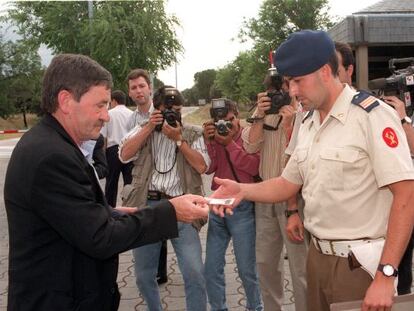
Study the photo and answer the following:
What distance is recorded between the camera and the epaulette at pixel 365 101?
2.07m

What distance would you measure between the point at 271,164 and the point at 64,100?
187 centimetres

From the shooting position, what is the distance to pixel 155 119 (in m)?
3.46

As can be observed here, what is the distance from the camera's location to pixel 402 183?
76.1 inches

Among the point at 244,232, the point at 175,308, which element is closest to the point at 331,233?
the point at 244,232

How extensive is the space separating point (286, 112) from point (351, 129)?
120 centimetres

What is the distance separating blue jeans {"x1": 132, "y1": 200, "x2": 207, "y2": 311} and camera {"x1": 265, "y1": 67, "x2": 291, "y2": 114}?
1024 millimetres

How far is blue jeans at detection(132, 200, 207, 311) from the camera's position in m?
3.30

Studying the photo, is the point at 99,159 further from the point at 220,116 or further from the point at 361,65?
the point at 361,65

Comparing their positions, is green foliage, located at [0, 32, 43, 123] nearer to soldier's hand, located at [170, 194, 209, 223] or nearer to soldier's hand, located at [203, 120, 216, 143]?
soldier's hand, located at [203, 120, 216, 143]

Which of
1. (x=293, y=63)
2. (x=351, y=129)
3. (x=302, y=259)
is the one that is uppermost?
(x=293, y=63)

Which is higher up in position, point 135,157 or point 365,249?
point 135,157

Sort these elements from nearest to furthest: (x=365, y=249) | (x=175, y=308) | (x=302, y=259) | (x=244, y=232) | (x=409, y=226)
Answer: (x=409, y=226), (x=365, y=249), (x=302, y=259), (x=244, y=232), (x=175, y=308)

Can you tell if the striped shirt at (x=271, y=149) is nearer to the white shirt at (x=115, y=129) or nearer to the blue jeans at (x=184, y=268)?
the blue jeans at (x=184, y=268)

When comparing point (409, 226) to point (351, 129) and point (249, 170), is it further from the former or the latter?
point (249, 170)
